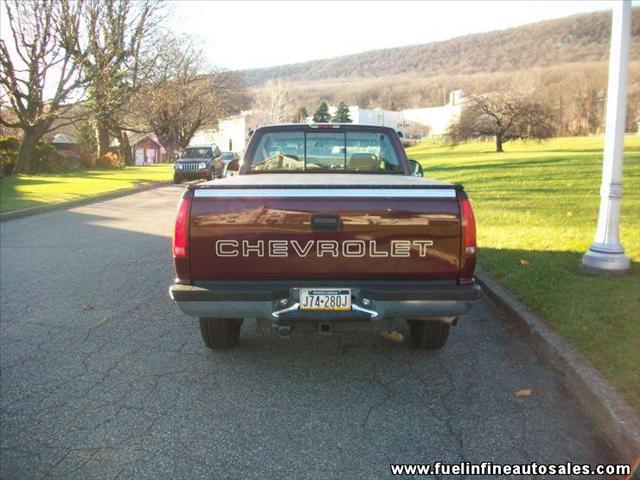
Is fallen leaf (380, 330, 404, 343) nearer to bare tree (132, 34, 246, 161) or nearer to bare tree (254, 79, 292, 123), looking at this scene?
bare tree (132, 34, 246, 161)

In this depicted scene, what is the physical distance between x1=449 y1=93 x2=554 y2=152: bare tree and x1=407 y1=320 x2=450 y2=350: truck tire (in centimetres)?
4172

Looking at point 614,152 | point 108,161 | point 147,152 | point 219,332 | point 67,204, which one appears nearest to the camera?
point 219,332

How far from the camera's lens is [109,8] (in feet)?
90.2


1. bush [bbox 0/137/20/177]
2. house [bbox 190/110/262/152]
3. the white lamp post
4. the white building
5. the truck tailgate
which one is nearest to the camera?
the truck tailgate

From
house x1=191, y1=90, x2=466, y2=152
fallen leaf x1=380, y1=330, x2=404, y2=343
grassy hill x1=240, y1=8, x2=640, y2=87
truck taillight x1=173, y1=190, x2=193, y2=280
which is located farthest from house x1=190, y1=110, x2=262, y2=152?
truck taillight x1=173, y1=190, x2=193, y2=280

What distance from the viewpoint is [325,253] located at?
11.6 ft

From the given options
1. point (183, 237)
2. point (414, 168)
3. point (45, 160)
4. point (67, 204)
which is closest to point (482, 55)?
point (45, 160)

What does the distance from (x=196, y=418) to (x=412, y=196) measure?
1.93 meters

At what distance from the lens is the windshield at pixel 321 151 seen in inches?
228

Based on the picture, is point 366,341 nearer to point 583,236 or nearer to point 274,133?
point 274,133

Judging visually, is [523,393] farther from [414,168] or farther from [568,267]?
[568,267]

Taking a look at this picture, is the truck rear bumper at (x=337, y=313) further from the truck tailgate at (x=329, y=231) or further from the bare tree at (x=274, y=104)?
the bare tree at (x=274, y=104)

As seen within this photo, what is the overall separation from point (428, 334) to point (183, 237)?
6.81 feet

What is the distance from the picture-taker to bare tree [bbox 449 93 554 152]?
147ft
